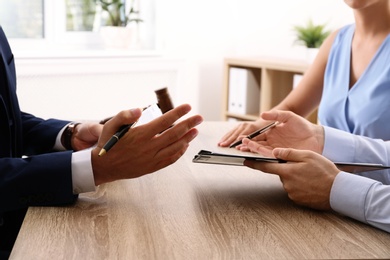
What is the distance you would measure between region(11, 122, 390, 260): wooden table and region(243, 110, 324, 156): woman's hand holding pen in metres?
0.16

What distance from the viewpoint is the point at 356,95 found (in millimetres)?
1896

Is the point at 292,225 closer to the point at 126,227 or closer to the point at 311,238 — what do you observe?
the point at 311,238

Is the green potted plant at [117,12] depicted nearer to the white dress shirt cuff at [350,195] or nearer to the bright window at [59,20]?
the bright window at [59,20]

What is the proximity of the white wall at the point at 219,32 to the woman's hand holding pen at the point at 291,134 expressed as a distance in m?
2.79

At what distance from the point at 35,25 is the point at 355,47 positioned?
110 inches

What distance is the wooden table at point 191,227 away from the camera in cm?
99

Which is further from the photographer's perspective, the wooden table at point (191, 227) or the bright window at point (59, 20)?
the bright window at point (59, 20)

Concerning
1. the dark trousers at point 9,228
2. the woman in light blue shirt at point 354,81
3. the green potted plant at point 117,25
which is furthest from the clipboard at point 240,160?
the green potted plant at point 117,25

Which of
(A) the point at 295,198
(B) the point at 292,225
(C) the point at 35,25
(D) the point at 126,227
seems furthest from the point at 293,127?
(C) the point at 35,25

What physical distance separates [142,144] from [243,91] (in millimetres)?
3115

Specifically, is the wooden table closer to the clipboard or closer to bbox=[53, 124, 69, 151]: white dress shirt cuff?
the clipboard

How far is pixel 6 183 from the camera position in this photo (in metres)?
1.21

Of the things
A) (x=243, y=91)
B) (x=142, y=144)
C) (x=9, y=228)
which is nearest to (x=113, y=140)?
(x=142, y=144)

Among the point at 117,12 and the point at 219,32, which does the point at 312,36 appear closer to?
the point at 219,32
